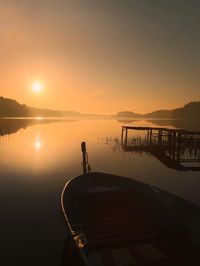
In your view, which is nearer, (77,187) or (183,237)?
(183,237)

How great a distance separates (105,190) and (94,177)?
40.4 inches

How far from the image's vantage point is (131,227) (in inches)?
298

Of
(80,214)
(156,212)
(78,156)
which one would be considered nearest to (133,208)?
(156,212)

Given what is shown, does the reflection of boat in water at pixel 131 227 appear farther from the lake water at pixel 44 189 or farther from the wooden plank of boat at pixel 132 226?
the lake water at pixel 44 189

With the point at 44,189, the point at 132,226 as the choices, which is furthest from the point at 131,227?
the point at 44,189

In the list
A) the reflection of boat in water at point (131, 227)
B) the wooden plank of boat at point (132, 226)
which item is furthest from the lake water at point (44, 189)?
the wooden plank of boat at point (132, 226)

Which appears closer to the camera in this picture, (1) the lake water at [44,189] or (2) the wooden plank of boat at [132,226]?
(2) the wooden plank of boat at [132,226]

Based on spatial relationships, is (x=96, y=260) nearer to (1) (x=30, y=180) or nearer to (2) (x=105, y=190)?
(2) (x=105, y=190)

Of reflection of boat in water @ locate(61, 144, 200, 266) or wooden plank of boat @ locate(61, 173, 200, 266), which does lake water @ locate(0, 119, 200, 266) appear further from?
wooden plank of boat @ locate(61, 173, 200, 266)

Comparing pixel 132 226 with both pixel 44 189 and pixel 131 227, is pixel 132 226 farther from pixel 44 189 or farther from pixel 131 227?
pixel 44 189

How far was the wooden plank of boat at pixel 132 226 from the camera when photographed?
625 centimetres

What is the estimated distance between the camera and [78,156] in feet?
97.2

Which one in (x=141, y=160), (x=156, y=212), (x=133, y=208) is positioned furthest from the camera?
(x=141, y=160)

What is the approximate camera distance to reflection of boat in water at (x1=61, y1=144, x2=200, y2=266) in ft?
20.6
